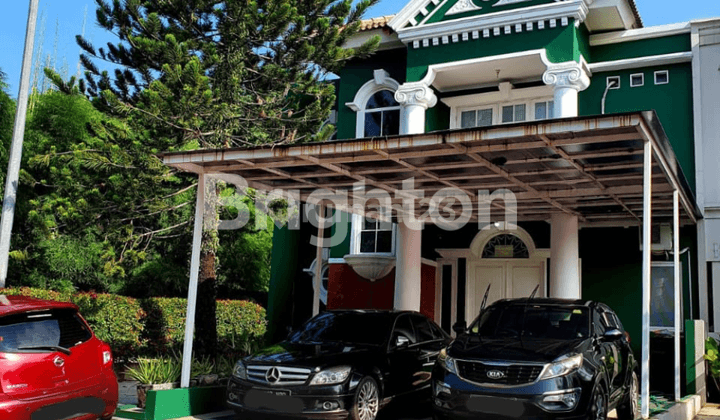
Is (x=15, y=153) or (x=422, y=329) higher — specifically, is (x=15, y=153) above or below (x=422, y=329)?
above

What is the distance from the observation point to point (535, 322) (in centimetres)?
842

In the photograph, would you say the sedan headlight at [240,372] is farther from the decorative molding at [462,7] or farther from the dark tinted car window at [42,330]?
the decorative molding at [462,7]

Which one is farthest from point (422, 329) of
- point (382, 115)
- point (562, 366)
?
point (382, 115)

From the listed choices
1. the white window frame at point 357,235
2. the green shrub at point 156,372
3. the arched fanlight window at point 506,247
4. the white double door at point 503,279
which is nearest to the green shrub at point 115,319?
the white window frame at point 357,235

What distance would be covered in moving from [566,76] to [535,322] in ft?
21.9

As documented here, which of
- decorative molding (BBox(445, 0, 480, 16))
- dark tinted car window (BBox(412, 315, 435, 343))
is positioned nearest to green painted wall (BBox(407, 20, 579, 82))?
decorative molding (BBox(445, 0, 480, 16))

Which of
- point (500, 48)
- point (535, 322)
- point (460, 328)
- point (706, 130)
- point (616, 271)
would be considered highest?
point (500, 48)

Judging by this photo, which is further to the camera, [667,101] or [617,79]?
[617,79]

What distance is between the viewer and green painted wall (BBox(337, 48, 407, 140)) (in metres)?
16.7

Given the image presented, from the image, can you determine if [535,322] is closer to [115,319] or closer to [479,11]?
[479,11]

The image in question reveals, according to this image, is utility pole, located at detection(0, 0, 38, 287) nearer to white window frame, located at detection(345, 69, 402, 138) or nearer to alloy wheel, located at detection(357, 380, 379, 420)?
alloy wheel, located at detection(357, 380, 379, 420)

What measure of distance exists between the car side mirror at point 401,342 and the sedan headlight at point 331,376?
4.26 ft

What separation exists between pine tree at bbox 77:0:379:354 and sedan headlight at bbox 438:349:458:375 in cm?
619

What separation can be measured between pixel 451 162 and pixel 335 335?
9.48 ft
